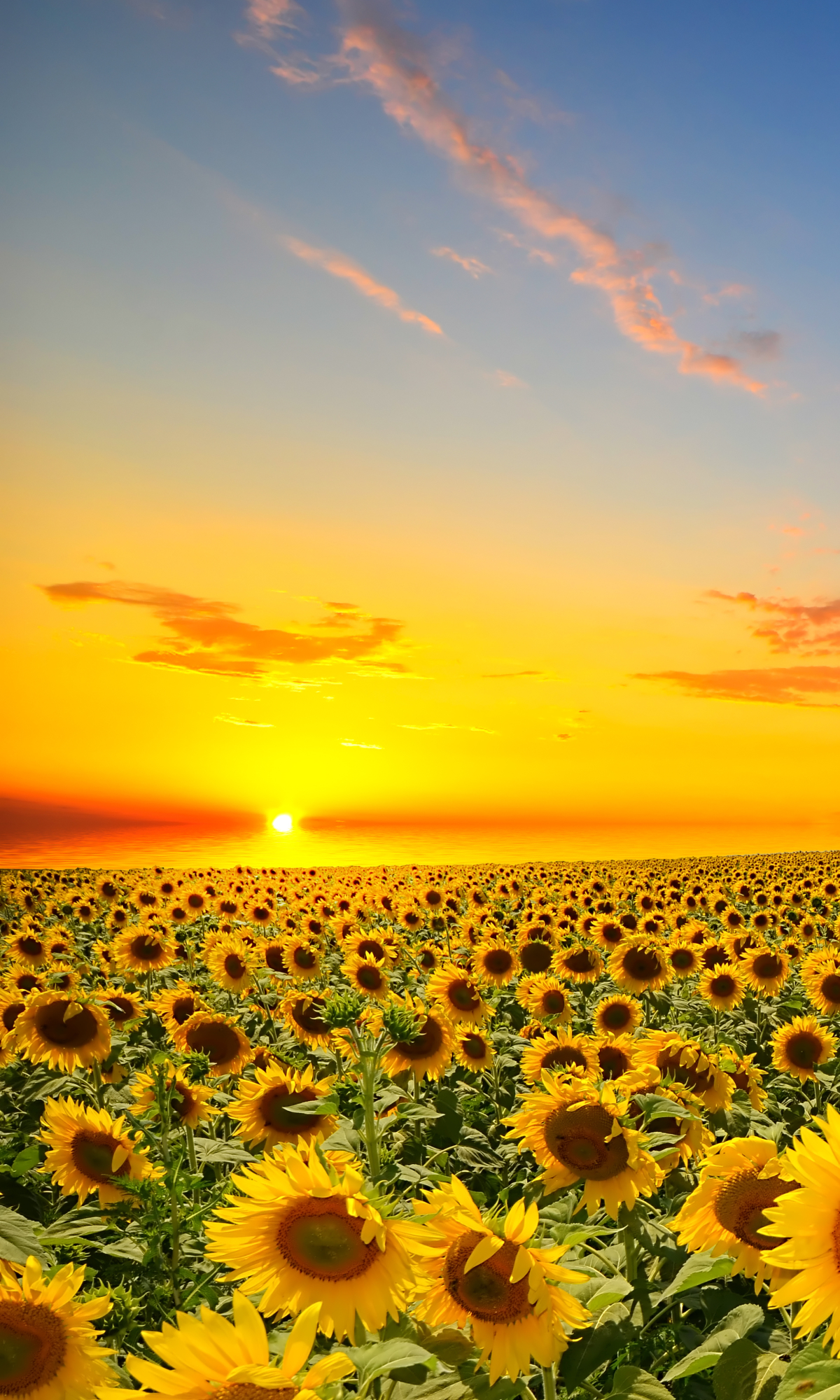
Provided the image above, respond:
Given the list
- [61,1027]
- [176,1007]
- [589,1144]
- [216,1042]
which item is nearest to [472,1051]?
[216,1042]

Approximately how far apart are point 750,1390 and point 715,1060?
339cm

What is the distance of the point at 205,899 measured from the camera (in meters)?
21.0

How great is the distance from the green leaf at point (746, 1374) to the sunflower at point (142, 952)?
38.0ft

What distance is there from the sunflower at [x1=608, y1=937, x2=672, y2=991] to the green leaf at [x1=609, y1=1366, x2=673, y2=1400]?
33.2 ft

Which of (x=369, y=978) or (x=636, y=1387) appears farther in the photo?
(x=369, y=978)

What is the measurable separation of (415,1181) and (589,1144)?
1.31 m

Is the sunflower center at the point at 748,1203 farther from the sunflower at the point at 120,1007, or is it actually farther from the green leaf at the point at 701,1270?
the sunflower at the point at 120,1007

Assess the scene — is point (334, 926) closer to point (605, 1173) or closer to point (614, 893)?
Answer: point (614, 893)

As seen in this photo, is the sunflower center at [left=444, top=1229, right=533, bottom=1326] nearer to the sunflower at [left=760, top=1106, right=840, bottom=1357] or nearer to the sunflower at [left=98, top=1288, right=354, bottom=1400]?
the sunflower at [left=760, top=1106, right=840, bottom=1357]

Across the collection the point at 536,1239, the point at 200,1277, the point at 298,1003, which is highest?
the point at 536,1239

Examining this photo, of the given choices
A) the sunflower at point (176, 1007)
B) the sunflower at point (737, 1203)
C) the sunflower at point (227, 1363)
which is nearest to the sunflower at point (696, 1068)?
the sunflower at point (737, 1203)

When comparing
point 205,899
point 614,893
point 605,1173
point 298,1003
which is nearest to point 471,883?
point 614,893

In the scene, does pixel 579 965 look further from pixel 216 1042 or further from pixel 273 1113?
pixel 273 1113

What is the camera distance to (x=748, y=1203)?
12.0ft
